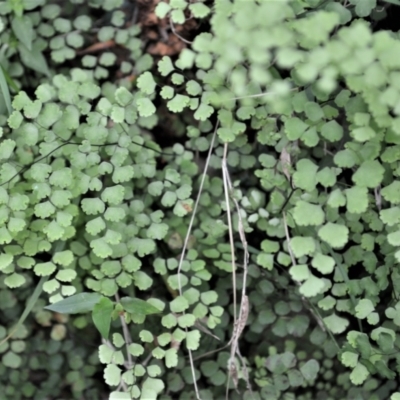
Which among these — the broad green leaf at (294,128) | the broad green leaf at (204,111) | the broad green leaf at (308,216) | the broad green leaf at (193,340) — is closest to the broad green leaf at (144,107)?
the broad green leaf at (204,111)

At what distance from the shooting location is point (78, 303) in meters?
1.32

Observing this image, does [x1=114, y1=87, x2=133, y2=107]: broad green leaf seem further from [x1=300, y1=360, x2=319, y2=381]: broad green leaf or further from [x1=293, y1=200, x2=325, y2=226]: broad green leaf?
[x1=300, y1=360, x2=319, y2=381]: broad green leaf

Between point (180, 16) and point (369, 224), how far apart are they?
68 centimetres

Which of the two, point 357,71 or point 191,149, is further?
point 191,149

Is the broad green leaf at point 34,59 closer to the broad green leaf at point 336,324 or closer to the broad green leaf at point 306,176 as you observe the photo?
the broad green leaf at point 306,176

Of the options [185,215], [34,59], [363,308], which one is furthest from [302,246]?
[34,59]

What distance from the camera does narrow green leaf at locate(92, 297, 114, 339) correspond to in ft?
4.16

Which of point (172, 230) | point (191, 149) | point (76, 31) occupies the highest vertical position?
point (76, 31)

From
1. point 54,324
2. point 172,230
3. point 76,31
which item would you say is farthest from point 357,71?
point 54,324

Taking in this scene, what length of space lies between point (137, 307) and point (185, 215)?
1.08ft

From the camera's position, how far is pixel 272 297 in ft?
5.16

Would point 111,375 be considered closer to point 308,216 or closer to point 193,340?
point 193,340

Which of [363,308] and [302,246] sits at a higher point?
[302,246]

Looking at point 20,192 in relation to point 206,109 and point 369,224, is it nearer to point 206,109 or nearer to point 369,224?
point 206,109
